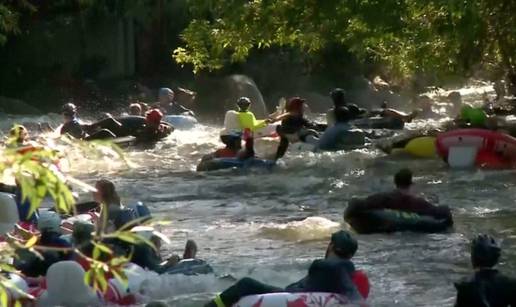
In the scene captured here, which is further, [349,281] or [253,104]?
[253,104]

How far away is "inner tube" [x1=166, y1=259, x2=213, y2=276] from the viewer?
1001cm

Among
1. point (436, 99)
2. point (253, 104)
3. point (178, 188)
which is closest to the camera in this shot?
point (178, 188)

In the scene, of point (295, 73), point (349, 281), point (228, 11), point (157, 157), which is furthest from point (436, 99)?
point (349, 281)

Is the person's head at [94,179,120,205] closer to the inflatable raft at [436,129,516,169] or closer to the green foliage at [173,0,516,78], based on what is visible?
the green foliage at [173,0,516,78]

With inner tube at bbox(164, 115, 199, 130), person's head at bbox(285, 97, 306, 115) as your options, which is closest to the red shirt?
person's head at bbox(285, 97, 306, 115)

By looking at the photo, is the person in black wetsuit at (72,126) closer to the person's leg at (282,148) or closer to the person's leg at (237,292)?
the person's leg at (282,148)

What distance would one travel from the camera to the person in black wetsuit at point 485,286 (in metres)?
7.42

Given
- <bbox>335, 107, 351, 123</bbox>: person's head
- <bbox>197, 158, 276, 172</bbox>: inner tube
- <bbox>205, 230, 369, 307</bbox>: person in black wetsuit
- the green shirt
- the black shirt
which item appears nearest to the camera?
the black shirt

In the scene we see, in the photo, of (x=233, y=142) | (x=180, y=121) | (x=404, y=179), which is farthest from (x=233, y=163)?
(x=180, y=121)

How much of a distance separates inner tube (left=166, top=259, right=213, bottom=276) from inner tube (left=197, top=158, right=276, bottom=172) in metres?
7.93

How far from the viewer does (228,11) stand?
14.3 meters

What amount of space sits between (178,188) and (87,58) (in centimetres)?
1625

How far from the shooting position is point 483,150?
18.5 metres

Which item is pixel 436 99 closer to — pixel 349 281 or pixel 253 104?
pixel 253 104
